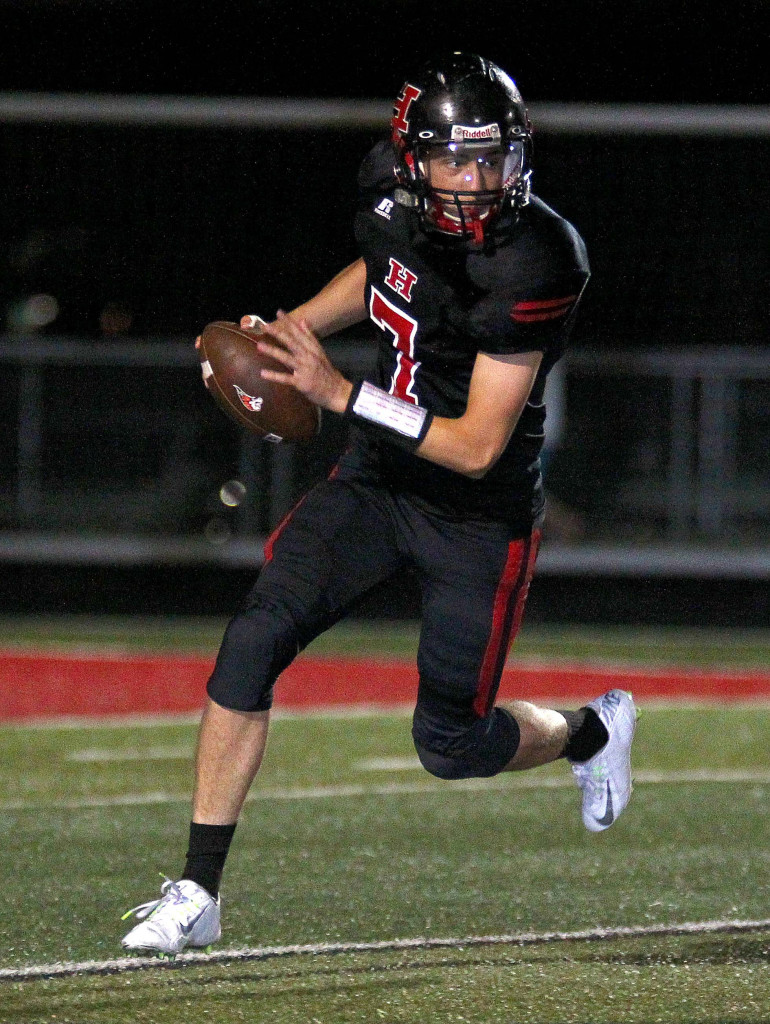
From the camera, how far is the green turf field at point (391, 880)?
2.83m

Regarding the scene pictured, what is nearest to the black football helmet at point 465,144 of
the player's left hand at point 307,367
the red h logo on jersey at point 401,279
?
the red h logo on jersey at point 401,279

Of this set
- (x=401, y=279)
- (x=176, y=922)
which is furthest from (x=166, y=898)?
(x=401, y=279)

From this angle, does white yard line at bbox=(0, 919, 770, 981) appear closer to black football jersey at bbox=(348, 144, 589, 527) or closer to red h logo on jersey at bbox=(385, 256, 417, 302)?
black football jersey at bbox=(348, 144, 589, 527)

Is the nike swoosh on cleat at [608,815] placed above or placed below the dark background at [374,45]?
below

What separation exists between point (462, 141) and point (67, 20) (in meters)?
7.96

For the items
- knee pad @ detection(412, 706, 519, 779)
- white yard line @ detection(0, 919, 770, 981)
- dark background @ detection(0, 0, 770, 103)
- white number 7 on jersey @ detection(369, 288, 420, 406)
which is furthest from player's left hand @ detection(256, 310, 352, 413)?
dark background @ detection(0, 0, 770, 103)

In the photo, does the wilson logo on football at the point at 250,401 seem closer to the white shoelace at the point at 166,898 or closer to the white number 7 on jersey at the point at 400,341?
the white number 7 on jersey at the point at 400,341

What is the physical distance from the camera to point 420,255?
3.23 meters

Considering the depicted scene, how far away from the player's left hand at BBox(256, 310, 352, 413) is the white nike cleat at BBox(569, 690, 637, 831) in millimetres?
1141

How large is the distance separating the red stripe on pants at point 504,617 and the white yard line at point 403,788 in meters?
1.75

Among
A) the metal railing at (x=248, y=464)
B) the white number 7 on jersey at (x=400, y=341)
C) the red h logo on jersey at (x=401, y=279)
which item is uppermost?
the red h logo on jersey at (x=401, y=279)

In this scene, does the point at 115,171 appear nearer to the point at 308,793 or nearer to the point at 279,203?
the point at 279,203

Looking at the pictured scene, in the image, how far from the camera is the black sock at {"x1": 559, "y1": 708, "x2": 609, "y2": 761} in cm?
359

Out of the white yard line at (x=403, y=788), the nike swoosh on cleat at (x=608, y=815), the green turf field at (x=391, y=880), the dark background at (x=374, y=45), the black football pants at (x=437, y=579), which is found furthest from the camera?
the dark background at (x=374, y=45)
